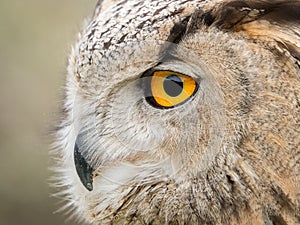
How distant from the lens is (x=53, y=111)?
10.5ft

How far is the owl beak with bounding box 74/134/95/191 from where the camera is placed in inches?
103

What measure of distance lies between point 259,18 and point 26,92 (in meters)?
4.68

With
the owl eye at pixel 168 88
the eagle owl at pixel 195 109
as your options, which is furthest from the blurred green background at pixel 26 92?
the owl eye at pixel 168 88

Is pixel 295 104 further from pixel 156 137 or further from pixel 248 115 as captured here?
pixel 156 137

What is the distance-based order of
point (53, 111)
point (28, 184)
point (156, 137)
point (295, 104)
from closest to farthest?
point (295, 104), point (156, 137), point (53, 111), point (28, 184)

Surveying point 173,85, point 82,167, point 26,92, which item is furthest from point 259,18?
point 26,92

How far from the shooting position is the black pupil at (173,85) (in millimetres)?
2424

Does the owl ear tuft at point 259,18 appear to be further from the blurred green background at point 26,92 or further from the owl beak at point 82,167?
the blurred green background at point 26,92

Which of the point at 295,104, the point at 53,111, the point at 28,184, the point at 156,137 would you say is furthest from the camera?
the point at 28,184

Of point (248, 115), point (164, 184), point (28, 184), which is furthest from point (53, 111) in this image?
point (28, 184)

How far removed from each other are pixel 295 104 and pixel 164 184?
1.49ft

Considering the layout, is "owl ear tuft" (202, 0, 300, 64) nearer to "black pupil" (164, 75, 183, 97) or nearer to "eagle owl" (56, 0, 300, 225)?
"eagle owl" (56, 0, 300, 225)

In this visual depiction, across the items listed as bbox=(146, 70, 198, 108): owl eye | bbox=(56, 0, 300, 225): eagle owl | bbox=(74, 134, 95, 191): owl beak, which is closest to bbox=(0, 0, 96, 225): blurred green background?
bbox=(74, 134, 95, 191): owl beak

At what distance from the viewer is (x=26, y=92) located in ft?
22.7
